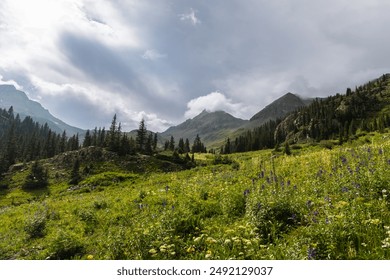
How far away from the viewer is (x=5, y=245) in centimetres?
1112

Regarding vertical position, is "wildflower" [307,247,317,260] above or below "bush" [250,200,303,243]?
below

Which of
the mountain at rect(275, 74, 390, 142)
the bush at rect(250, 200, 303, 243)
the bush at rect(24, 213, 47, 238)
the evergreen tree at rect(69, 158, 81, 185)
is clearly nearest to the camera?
the bush at rect(250, 200, 303, 243)

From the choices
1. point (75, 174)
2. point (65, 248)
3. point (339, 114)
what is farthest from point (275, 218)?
point (339, 114)

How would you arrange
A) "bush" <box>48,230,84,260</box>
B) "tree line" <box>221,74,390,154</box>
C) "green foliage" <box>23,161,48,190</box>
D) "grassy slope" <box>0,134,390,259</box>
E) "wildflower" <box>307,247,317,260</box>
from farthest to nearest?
"tree line" <box>221,74,390,154</box>
"green foliage" <box>23,161,48,190</box>
"bush" <box>48,230,84,260</box>
"grassy slope" <box>0,134,390,259</box>
"wildflower" <box>307,247,317,260</box>

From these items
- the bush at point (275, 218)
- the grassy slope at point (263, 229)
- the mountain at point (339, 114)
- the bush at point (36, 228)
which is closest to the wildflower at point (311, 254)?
the grassy slope at point (263, 229)

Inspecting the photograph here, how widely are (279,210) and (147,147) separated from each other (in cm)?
9721

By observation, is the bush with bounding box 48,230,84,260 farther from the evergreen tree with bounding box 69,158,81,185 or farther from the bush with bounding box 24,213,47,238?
the evergreen tree with bounding box 69,158,81,185

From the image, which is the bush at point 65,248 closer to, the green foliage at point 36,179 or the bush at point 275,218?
the bush at point 275,218

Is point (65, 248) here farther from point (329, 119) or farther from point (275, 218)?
point (329, 119)

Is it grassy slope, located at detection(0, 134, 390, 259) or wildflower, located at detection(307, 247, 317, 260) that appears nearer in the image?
wildflower, located at detection(307, 247, 317, 260)

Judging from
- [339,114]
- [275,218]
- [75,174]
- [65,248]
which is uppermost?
[339,114]

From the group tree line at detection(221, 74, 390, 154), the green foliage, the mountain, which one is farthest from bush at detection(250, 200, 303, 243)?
the mountain

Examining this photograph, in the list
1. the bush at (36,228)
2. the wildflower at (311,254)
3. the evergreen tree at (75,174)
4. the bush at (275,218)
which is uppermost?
the evergreen tree at (75,174)
